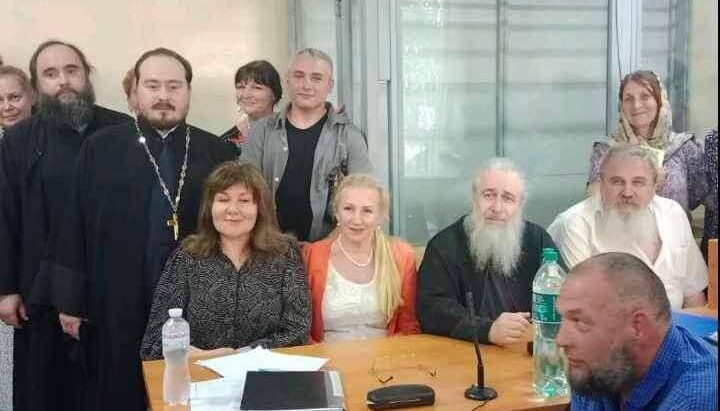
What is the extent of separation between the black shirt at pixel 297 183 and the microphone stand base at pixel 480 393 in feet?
4.31

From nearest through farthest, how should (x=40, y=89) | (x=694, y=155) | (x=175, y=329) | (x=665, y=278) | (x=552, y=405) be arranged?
(x=552, y=405) → (x=175, y=329) → (x=665, y=278) → (x=40, y=89) → (x=694, y=155)

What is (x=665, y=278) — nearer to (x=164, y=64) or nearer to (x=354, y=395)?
(x=354, y=395)

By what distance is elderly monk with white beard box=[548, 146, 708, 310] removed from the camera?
3105 millimetres

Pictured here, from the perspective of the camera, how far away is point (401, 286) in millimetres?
2902

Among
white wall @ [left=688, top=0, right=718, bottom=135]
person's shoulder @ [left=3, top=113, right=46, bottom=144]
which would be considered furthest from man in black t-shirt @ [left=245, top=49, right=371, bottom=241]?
white wall @ [left=688, top=0, right=718, bottom=135]

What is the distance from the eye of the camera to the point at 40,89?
3.35m

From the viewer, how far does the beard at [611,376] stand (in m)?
1.59

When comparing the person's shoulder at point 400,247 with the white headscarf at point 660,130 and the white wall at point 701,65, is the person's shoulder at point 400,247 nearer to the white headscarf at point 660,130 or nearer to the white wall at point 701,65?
the white headscarf at point 660,130

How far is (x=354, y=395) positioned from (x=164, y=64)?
1513mm

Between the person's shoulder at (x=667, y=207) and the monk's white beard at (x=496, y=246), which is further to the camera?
the person's shoulder at (x=667, y=207)

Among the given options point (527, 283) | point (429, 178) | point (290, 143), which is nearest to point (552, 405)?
point (527, 283)

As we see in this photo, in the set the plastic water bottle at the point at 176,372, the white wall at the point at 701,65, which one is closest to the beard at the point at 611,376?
the plastic water bottle at the point at 176,372

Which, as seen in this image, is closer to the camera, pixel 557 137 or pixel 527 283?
pixel 527 283

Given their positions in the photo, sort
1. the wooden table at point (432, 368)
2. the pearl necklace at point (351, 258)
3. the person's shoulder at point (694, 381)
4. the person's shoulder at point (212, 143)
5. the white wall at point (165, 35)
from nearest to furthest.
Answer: the person's shoulder at point (694, 381), the wooden table at point (432, 368), the pearl necklace at point (351, 258), the person's shoulder at point (212, 143), the white wall at point (165, 35)
